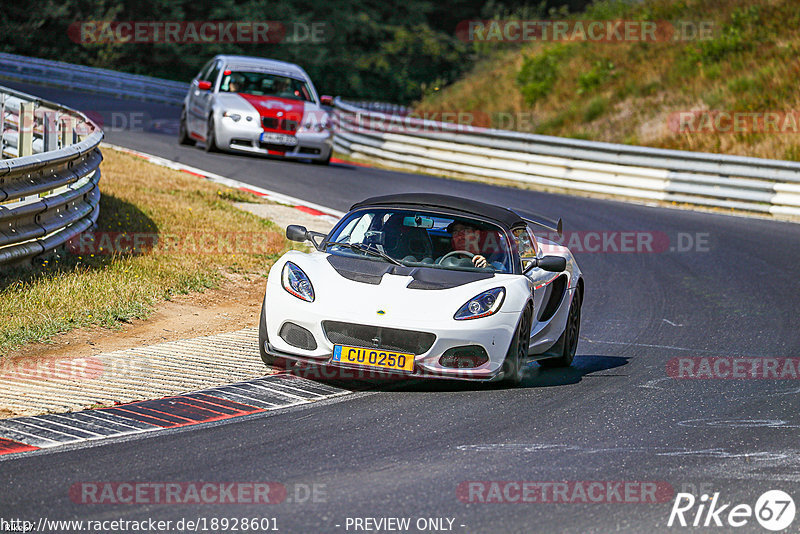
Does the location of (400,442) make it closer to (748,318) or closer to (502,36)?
(748,318)

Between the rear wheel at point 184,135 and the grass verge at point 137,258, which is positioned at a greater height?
the rear wheel at point 184,135

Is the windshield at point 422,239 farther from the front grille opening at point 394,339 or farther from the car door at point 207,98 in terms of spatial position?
the car door at point 207,98

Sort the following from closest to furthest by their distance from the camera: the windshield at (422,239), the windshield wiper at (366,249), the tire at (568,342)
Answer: the windshield wiper at (366,249), the windshield at (422,239), the tire at (568,342)

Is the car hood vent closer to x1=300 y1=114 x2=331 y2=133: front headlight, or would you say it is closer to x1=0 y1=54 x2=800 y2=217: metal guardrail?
x1=0 y1=54 x2=800 y2=217: metal guardrail

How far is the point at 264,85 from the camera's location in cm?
2081

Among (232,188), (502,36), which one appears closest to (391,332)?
(232,188)

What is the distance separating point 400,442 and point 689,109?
21241mm

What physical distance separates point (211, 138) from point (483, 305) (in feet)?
46.1

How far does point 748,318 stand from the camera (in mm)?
11031

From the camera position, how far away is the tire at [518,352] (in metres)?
7.34

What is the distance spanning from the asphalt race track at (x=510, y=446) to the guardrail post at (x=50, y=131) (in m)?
6.54

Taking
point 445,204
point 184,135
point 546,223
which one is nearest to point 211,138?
point 184,135

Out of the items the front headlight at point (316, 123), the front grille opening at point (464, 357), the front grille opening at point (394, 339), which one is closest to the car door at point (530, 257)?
the front grille opening at point (464, 357)

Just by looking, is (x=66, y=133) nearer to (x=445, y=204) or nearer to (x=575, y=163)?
(x=445, y=204)
